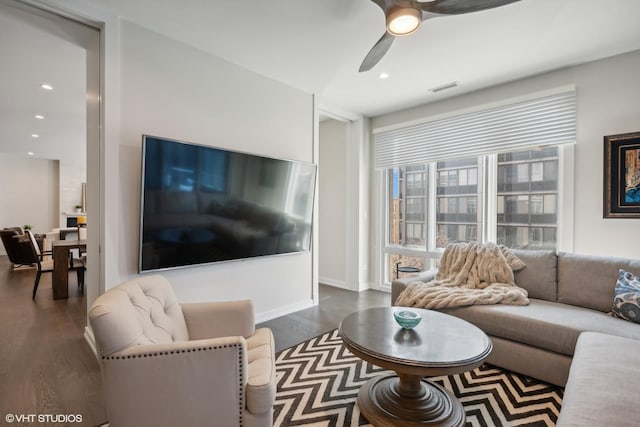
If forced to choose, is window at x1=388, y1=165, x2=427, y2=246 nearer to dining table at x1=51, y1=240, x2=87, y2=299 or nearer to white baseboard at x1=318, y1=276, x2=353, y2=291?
white baseboard at x1=318, y1=276, x2=353, y2=291

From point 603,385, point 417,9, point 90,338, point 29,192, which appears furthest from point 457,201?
point 29,192

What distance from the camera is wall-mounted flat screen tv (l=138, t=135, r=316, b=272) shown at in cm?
235

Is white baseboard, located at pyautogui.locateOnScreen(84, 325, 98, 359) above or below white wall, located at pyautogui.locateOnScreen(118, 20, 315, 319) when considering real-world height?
below

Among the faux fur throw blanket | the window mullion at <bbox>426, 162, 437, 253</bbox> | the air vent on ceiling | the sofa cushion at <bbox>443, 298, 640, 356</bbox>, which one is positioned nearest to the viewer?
the sofa cushion at <bbox>443, 298, 640, 356</bbox>

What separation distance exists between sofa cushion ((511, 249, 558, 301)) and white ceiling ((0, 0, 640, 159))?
1.86 m

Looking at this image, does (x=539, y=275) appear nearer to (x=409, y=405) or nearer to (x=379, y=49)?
(x=409, y=405)

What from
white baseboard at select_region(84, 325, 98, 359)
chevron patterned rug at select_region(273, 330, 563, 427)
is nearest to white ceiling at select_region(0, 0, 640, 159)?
white baseboard at select_region(84, 325, 98, 359)

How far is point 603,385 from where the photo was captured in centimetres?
130

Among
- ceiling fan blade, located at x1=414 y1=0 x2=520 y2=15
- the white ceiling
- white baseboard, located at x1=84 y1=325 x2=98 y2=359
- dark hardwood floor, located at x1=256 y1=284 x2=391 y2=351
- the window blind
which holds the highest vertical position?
the white ceiling

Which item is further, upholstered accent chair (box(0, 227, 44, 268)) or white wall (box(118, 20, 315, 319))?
upholstered accent chair (box(0, 227, 44, 268))

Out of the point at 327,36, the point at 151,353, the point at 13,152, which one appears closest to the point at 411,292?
the point at 151,353

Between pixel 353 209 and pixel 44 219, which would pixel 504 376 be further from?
pixel 44 219

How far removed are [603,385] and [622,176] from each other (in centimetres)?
233

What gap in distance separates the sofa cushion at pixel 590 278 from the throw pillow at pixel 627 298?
0.11 m
